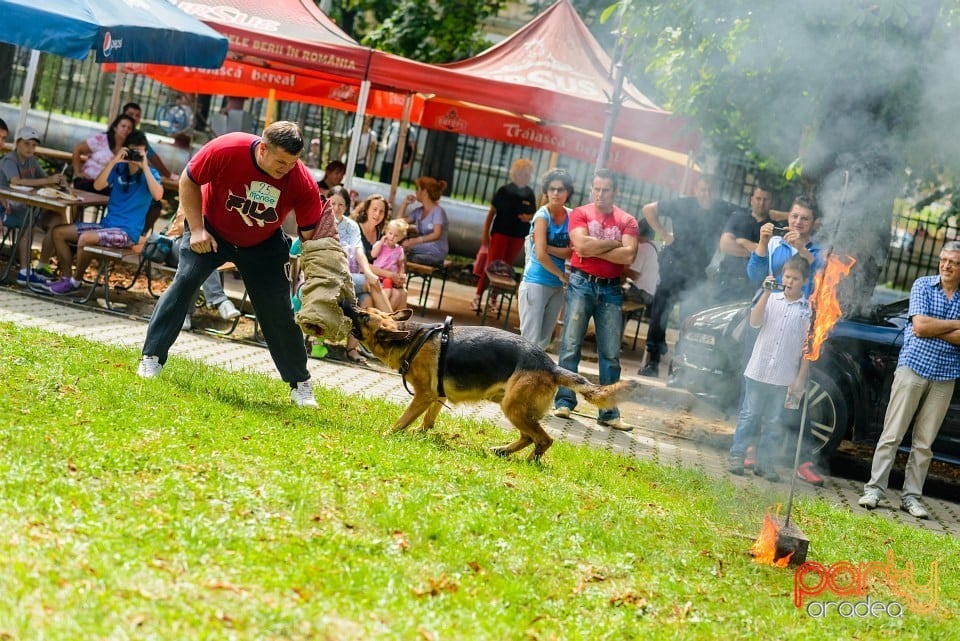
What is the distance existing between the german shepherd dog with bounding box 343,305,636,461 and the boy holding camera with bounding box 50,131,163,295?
5.18m

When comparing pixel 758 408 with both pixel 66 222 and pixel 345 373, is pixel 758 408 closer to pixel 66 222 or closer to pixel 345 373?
pixel 345 373

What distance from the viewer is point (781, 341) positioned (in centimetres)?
930

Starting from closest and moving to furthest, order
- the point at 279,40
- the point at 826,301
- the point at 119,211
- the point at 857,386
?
the point at 826,301
the point at 857,386
the point at 119,211
the point at 279,40

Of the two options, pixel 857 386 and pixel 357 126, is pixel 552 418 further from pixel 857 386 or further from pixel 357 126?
pixel 357 126

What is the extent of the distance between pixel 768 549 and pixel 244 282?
13.0ft

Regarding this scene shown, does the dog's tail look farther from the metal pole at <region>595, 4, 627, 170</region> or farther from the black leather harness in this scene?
the metal pole at <region>595, 4, 627, 170</region>

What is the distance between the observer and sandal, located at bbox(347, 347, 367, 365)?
1120 cm

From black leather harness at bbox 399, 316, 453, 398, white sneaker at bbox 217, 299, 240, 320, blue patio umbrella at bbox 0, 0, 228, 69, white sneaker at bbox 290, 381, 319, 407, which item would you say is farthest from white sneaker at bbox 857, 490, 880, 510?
blue patio umbrella at bbox 0, 0, 228, 69

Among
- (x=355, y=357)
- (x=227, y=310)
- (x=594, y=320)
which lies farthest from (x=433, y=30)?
(x=594, y=320)

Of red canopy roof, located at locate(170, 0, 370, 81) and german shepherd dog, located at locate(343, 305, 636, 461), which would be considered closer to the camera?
german shepherd dog, located at locate(343, 305, 636, 461)

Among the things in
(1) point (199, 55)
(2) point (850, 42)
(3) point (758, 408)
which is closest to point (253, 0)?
(1) point (199, 55)

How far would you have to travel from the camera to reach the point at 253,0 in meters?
14.4

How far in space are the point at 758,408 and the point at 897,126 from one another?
12.5 ft

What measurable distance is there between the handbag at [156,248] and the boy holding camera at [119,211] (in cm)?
22
